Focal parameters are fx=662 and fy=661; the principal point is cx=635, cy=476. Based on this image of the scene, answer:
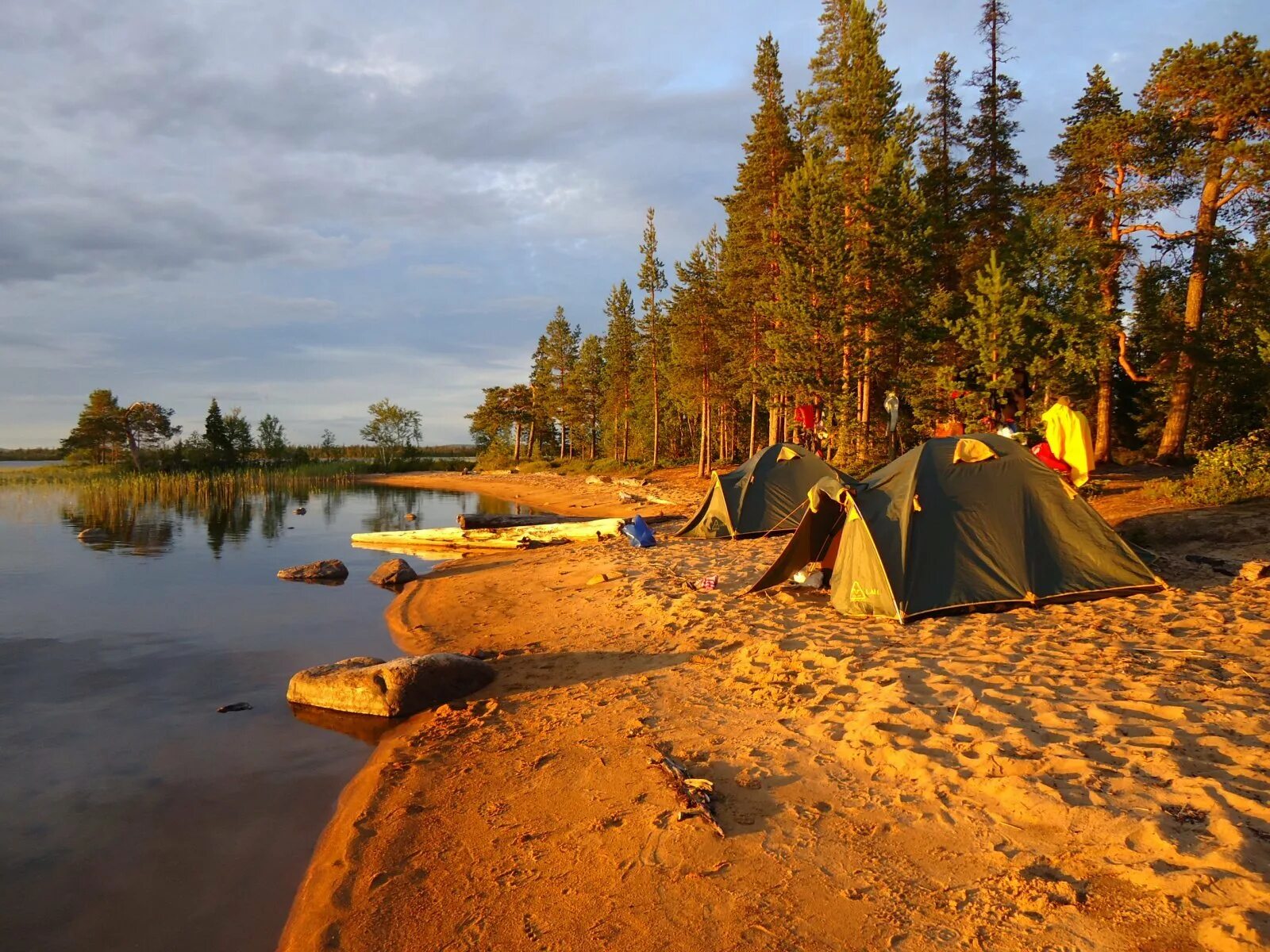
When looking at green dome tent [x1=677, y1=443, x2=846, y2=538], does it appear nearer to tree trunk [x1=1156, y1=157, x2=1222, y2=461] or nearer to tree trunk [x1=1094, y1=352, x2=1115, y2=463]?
tree trunk [x1=1156, y1=157, x2=1222, y2=461]

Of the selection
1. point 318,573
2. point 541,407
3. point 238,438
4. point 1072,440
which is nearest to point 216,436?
point 238,438

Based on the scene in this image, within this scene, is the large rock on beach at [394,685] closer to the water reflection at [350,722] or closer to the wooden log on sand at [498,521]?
the water reflection at [350,722]

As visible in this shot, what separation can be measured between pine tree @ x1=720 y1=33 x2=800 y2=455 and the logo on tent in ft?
58.4

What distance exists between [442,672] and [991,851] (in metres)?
5.41

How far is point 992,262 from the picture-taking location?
753 inches

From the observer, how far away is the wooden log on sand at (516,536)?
17.0m

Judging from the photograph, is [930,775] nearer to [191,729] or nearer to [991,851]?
[991,851]

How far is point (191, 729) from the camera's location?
7133mm

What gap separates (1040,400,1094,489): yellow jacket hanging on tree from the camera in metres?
9.15

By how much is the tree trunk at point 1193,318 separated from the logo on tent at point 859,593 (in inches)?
661

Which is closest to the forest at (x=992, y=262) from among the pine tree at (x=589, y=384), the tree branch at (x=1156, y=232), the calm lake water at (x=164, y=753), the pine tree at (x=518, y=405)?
the tree branch at (x=1156, y=232)

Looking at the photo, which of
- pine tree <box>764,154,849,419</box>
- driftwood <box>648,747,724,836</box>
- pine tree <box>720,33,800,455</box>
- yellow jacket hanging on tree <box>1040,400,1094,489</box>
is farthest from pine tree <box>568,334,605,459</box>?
driftwood <box>648,747,724,836</box>

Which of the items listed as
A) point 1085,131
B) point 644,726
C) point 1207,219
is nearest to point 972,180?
point 1085,131

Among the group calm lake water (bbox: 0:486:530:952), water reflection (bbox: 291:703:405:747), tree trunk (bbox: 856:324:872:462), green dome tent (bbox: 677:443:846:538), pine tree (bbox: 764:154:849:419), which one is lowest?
calm lake water (bbox: 0:486:530:952)
